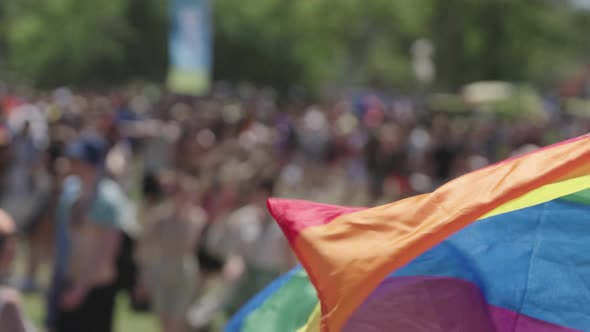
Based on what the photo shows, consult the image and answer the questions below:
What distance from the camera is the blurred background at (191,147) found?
6137mm

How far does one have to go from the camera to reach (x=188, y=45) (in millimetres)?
17391

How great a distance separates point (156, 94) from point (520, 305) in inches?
1458

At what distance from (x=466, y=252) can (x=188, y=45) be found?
14.5 meters

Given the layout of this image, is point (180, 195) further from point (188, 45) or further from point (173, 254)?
point (188, 45)

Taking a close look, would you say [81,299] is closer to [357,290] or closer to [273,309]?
[273,309]

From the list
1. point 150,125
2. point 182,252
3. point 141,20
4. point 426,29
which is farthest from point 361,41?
point 182,252

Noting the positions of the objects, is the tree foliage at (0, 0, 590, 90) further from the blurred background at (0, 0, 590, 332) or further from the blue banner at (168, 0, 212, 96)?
the blue banner at (168, 0, 212, 96)

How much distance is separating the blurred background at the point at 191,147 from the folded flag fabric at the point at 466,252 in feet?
4.44

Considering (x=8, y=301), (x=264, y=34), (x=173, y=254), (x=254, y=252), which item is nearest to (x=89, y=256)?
(x=173, y=254)

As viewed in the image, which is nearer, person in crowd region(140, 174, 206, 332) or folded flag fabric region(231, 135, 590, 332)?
folded flag fabric region(231, 135, 590, 332)

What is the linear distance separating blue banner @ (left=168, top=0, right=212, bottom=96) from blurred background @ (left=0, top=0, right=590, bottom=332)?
28 mm

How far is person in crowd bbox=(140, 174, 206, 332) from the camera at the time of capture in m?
6.23

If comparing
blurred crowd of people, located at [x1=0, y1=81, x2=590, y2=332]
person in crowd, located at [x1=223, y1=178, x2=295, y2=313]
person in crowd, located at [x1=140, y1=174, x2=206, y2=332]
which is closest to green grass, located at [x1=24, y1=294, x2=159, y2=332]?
blurred crowd of people, located at [x1=0, y1=81, x2=590, y2=332]

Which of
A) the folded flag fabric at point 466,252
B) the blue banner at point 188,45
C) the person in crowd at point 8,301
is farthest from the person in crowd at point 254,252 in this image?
the blue banner at point 188,45
